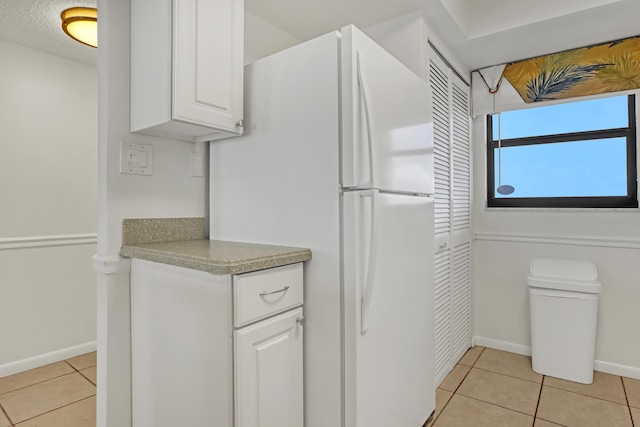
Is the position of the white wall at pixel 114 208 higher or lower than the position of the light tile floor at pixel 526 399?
higher

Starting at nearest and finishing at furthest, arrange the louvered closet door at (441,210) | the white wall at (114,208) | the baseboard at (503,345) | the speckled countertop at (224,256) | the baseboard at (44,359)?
the speckled countertop at (224,256) → the white wall at (114,208) → the louvered closet door at (441,210) → the baseboard at (44,359) → the baseboard at (503,345)

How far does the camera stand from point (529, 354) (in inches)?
108

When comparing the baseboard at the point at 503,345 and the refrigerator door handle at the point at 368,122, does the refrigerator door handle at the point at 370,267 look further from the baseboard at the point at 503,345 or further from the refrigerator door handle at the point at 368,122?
the baseboard at the point at 503,345

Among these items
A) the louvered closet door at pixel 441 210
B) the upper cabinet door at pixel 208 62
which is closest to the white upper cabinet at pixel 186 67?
the upper cabinet door at pixel 208 62

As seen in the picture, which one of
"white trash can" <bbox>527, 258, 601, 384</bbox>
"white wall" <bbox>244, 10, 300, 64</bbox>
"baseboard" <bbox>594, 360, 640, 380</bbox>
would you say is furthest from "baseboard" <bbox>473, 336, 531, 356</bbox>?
"white wall" <bbox>244, 10, 300, 64</bbox>

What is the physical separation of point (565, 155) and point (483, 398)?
1825mm

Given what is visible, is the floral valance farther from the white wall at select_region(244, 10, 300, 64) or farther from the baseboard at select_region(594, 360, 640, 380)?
the baseboard at select_region(594, 360, 640, 380)

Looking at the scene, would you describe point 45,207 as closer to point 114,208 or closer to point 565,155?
point 114,208

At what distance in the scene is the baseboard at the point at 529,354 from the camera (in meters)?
2.40

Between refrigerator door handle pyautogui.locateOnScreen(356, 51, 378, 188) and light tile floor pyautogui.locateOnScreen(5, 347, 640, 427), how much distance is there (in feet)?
4.67

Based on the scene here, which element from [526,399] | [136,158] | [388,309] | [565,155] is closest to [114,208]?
[136,158]

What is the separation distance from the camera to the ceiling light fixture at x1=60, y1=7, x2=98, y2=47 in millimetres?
Result: 2111

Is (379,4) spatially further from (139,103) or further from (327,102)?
(139,103)

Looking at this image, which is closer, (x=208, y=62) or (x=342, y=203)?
(x=342, y=203)
